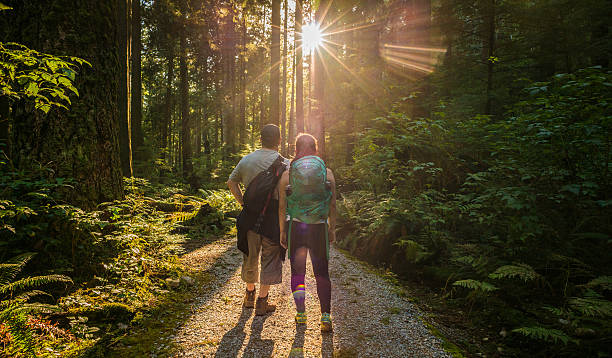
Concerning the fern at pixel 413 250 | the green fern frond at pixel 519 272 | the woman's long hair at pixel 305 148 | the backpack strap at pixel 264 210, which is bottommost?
the fern at pixel 413 250

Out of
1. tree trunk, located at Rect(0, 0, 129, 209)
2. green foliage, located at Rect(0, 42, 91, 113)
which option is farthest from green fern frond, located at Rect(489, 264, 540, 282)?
tree trunk, located at Rect(0, 0, 129, 209)

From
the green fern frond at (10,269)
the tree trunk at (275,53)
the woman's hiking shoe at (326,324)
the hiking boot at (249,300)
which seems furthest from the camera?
the tree trunk at (275,53)

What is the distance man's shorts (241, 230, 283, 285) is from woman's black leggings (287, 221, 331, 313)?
1.23 ft

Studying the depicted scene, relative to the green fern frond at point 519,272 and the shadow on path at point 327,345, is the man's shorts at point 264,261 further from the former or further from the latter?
the green fern frond at point 519,272

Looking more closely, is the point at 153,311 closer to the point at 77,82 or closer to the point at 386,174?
the point at 77,82

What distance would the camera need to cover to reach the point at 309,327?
140 inches

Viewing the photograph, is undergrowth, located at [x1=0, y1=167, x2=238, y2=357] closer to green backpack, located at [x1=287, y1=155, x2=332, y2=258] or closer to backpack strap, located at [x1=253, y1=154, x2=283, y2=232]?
backpack strap, located at [x1=253, y1=154, x2=283, y2=232]

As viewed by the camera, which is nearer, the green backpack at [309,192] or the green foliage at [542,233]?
the green foliage at [542,233]

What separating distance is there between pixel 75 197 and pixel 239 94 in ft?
65.4

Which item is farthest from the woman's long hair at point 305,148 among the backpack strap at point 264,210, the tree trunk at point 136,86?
the tree trunk at point 136,86

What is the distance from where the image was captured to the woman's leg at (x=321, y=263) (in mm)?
3477

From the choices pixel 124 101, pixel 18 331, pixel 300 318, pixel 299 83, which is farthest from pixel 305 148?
pixel 299 83

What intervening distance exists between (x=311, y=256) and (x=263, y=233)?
29.7 inches

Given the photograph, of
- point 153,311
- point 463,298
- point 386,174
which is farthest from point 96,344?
point 386,174
